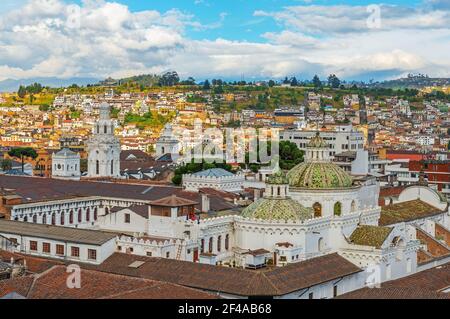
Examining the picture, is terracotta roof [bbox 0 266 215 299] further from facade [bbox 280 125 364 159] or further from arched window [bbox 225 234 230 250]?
facade [bbox 280 125 364 159]

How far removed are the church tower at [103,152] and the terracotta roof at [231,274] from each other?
3818cm

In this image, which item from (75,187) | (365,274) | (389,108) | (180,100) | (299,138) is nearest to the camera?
(365,274)

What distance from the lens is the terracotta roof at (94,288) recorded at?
967 inches

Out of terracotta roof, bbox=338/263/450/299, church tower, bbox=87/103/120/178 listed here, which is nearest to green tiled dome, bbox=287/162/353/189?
terracotta roof, bbox=338/263/450/299

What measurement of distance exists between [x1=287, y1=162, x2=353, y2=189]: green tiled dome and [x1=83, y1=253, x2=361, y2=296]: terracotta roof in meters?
6.79

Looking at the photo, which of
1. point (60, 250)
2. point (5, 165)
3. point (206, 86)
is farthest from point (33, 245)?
point (206, 86)

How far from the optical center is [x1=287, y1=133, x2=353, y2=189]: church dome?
39969mm

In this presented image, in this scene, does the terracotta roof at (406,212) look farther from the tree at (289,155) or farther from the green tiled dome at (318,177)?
the tree at (289,155)

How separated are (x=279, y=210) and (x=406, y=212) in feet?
41.6

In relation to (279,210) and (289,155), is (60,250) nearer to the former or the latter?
(279,210)

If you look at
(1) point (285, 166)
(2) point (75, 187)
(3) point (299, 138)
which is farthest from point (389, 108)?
(2) point (75, 187)

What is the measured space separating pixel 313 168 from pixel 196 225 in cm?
722

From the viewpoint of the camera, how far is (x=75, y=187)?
5400cm

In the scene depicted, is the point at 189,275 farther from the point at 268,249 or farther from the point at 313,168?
the point at 313,168
